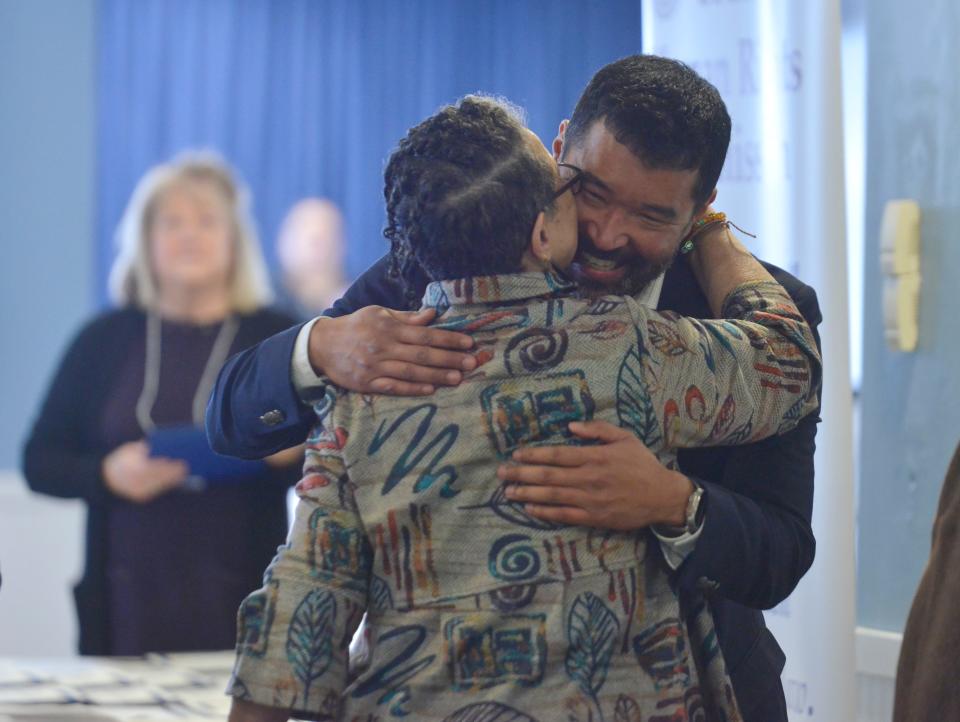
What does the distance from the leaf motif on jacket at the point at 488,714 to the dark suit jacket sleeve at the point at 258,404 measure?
39cm

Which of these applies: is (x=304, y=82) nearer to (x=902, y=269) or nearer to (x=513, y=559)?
(x=902, y=269)

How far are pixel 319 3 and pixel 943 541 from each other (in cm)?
418

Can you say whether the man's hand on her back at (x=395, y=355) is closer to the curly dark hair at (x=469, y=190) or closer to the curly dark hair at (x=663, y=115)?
the curly dark hair at (x=469, y=190)

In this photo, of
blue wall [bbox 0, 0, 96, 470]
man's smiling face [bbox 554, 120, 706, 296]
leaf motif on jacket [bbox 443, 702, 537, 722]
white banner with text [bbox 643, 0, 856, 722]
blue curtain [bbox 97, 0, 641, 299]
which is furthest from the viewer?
blue curtain [bbox 97, 0, 641, 299]

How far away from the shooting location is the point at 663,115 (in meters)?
1.51

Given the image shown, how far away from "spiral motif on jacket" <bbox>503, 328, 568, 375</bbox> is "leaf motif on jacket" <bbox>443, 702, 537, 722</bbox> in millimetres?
310

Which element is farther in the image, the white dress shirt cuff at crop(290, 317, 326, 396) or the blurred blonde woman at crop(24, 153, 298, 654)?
the blurred blonde woman at crop(24, 153, 298, 654)

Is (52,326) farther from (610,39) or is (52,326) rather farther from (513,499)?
(513,499)

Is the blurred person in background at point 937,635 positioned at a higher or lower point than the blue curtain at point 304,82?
lower

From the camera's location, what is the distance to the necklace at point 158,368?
10.3 feet

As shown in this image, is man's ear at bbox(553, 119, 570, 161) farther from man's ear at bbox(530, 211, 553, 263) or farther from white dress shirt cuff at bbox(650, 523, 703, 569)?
white dress shirt cuff at bbox(650, 523, 703, 569)

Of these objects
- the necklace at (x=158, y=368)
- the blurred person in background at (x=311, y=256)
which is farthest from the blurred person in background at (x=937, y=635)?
the blurred person in background at (x=311, y=256)

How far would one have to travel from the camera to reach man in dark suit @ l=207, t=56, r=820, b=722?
1.24m

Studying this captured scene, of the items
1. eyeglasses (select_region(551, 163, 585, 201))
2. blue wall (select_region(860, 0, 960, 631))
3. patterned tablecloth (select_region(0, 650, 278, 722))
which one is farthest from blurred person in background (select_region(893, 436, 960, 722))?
blue wall (select_region(860, 0, 960, 631))
